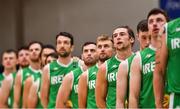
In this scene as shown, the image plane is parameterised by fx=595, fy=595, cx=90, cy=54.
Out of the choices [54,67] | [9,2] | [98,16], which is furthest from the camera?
[9,2]

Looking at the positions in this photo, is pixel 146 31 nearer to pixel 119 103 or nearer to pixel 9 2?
pixel 119 103

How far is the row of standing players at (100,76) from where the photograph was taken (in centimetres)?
571

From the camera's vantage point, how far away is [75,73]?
7621 mm

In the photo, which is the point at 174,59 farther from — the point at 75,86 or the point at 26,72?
the point at 26,72

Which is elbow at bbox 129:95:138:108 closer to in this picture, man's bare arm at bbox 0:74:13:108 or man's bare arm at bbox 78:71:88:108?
man's bare arm at bbox 78:71:88:108

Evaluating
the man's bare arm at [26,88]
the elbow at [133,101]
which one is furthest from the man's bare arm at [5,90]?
the elbow at [133,101]

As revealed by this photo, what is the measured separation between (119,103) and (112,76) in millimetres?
618

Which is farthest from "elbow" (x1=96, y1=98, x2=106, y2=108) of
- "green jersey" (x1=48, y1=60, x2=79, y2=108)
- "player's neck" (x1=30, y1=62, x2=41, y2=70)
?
"player's neck" (x1=30, y1=62, x2=41, y2=70)

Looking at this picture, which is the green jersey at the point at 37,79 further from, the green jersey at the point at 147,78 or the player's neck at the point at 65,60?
the green jersey at the point at 147,78

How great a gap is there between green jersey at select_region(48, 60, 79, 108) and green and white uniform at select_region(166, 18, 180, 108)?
3.37 meters

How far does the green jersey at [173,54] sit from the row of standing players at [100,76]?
0.01 meters

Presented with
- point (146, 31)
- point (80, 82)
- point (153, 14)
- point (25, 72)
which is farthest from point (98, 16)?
point (153, 14)

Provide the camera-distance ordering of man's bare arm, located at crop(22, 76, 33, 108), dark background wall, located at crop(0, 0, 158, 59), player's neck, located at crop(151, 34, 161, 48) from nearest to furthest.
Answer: player's neck, located at crop(151, 34, 161, 48) < man's bare arm, located at crop(22, 76, 33, 108) < dark background wall, located at crop(0, 0, 158, 59)

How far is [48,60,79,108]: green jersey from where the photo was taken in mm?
8195
